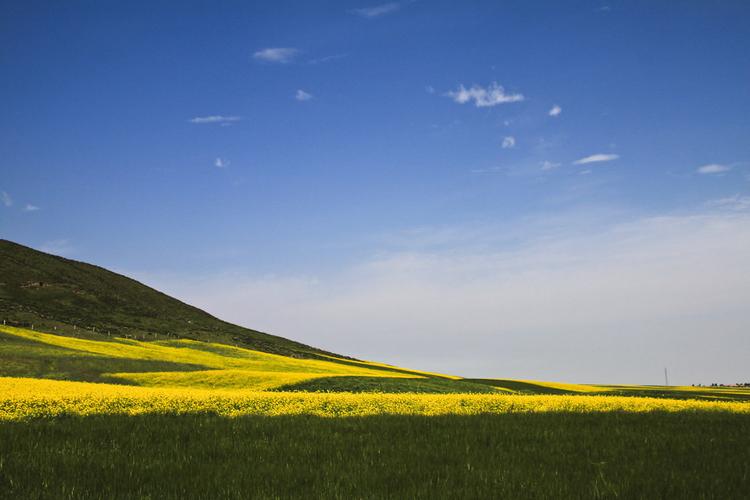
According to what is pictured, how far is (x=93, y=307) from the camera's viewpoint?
96.7 metres

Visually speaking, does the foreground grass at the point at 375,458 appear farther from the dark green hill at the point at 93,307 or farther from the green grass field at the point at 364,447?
the dark green hill at the point at 93,307

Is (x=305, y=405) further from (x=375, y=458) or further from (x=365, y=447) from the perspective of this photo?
(x=375, y=458)

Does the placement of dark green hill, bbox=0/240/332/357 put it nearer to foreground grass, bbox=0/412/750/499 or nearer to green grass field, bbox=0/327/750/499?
green grass field, bbox=0/327/750/499

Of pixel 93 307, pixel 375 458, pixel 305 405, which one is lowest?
pixel 375 458

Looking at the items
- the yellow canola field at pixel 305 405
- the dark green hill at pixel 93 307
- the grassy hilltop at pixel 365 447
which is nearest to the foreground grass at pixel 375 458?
the grassy hilltop at pixel 365 447

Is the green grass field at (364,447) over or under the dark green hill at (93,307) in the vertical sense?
under

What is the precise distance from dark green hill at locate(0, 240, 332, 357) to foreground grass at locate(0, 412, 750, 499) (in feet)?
216

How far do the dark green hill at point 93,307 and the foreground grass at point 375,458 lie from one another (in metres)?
65.9

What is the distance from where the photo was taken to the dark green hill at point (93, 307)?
80.0m

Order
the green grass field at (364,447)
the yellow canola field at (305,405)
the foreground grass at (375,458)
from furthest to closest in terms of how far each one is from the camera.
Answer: the yellow canola field at (305,405) < the green grass field at (364,447) < the foreground grass at (375,458)

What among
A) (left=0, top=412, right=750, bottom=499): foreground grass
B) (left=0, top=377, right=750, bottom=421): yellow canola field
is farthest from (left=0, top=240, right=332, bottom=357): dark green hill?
(left=0, top=412, right=750, bottom=499): foreground grass

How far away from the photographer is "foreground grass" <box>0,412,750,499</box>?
7.87 m

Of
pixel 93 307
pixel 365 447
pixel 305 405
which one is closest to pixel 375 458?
pixel 365 447

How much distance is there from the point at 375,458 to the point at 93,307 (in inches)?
3967
